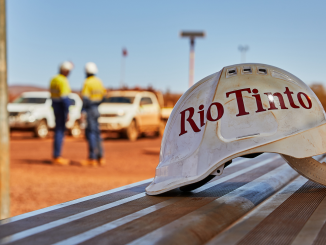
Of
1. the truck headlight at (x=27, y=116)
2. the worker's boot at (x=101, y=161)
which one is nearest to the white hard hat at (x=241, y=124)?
the worker's boot at (x=101, y=161)

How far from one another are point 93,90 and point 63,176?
2.19m

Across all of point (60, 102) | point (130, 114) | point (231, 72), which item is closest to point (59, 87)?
point (60, 102)

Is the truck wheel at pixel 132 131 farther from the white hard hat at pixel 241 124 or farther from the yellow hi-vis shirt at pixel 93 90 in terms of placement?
the white hard hat at pixel 241 124

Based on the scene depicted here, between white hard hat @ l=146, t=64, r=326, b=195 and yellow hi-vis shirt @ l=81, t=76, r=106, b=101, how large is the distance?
7.68m

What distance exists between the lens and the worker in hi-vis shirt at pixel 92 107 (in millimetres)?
10047

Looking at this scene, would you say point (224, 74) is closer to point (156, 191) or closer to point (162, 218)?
point (156, 191)

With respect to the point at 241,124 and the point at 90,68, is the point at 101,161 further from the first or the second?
the point at 241,124

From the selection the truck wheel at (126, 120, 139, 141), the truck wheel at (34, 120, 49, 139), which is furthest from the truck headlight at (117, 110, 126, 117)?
the truck wheel at (34, 120, 49, 139)

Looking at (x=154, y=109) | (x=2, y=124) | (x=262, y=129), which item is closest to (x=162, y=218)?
(x=262, y=129)

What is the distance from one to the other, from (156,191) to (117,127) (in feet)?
53.4

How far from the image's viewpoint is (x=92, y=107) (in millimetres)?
10125

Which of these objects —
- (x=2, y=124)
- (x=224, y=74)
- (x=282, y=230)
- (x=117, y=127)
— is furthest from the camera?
(x=117, y=127)

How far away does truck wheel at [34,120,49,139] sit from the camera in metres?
19.1

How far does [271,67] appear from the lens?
259 cm
